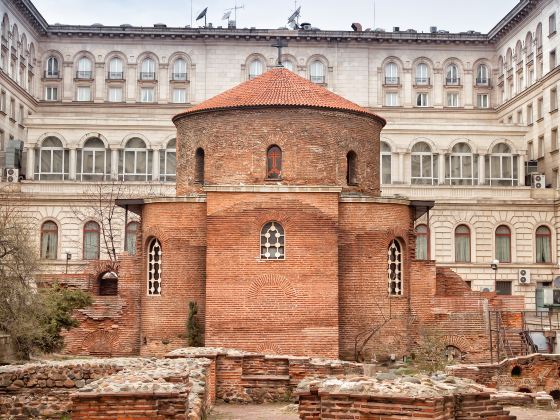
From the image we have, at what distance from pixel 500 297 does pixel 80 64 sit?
45.2 metres

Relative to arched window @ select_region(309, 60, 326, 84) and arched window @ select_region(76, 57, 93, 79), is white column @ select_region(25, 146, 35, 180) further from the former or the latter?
arched window @ select_region(309, 60, 326, 84)

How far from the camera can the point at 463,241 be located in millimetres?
54062

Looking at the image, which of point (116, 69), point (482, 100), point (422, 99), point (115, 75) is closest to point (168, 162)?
point (115, 75)

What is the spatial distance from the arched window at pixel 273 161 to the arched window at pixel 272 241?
3274 mm

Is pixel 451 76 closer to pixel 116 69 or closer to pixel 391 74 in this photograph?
pixel 391 74

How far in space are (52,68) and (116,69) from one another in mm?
4590

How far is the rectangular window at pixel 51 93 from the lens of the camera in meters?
67.3

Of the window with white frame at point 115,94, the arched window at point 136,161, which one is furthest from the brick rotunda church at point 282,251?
the window with white frame at point 115,94

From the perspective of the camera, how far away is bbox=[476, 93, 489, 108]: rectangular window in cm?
6862

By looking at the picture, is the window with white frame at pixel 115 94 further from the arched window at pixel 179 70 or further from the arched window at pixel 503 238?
the arched window at pixel 503 238

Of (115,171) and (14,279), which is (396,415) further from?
(115,171)

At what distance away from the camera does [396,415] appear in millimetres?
11156

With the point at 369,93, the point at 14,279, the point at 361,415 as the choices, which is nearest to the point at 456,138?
the point at 369,93

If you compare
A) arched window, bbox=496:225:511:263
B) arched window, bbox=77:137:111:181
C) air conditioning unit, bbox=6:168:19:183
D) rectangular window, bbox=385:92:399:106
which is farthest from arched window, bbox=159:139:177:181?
arched window, bbox=496:225:511:263
